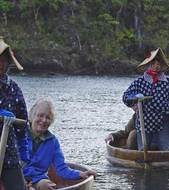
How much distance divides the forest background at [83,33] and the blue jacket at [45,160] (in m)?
56.1

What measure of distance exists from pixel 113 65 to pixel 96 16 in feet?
35.1

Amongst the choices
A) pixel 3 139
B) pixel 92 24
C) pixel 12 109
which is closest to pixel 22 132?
pixel 12 109

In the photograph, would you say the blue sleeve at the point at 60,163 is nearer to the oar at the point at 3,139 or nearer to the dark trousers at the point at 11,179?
the dark trousers at the point at 11,179

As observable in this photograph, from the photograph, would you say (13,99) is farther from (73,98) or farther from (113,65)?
(113,65)

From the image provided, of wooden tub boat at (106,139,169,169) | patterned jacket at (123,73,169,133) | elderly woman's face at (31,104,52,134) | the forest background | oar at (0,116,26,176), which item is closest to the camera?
oar at (0,116,26,176)

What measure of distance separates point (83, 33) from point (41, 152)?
65.3 metres

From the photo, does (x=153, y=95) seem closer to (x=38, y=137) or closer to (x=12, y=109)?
(x=38, y=137)

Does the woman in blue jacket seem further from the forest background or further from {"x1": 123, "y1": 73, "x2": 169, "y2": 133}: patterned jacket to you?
the forest background

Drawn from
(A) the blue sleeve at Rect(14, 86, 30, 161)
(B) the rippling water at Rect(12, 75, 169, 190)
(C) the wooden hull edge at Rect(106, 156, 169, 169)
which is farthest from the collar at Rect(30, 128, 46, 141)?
(C) the wooden hull edge at Rect(106, 156, 169, 169)

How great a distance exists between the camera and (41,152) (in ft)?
26.4

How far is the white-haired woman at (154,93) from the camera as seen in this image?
11.9 metres

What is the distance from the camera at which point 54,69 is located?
211 ft

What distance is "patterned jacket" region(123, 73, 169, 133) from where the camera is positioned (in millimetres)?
12055

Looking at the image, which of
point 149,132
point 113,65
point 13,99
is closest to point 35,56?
point 113,65
